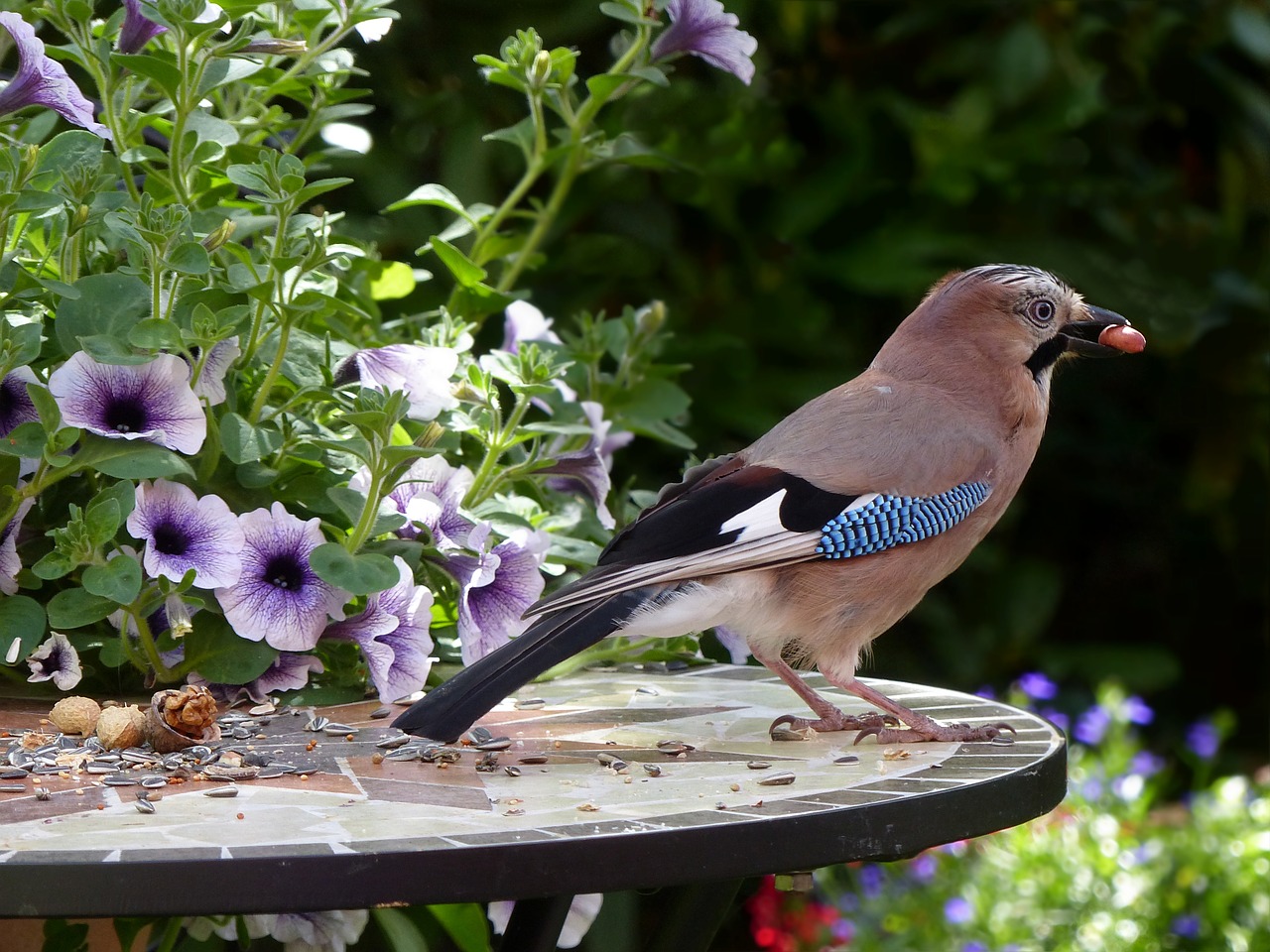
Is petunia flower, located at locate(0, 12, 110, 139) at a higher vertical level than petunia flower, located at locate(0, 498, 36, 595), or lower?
higher

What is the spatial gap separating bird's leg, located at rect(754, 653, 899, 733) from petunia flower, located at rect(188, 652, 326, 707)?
1.82 ft

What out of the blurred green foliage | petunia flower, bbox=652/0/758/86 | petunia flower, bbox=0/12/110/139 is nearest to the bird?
petunia flower, bbox=652/0/758/86

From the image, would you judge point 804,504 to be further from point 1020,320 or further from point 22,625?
point 22,625

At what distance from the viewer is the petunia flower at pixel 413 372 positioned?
6.15 feet

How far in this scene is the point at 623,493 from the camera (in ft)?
7.88

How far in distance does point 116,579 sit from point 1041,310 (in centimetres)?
134

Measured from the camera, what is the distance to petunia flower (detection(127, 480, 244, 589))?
1.70 meters

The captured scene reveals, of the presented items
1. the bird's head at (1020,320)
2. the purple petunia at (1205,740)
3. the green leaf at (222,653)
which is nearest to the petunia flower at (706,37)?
the bird's head at (1020,320)

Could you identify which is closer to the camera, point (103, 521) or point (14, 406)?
point (103, 521)

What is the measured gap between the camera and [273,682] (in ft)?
6.06

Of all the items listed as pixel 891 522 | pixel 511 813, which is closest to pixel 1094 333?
pixel 891 522

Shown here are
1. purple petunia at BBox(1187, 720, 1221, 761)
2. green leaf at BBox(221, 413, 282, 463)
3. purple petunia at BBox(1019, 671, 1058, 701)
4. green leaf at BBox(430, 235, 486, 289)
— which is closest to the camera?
green leaf at BBox(221, 413, 282, 463)

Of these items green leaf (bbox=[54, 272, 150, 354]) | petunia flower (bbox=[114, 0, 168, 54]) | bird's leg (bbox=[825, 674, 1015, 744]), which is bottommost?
bird's leg (bbox=[825, 674, 1015, 744])

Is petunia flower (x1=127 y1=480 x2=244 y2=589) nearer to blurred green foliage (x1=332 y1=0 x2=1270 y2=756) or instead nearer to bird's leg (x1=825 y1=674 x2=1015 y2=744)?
bird's leg (x1=825 y1=674 x2=1015 y2=744)
